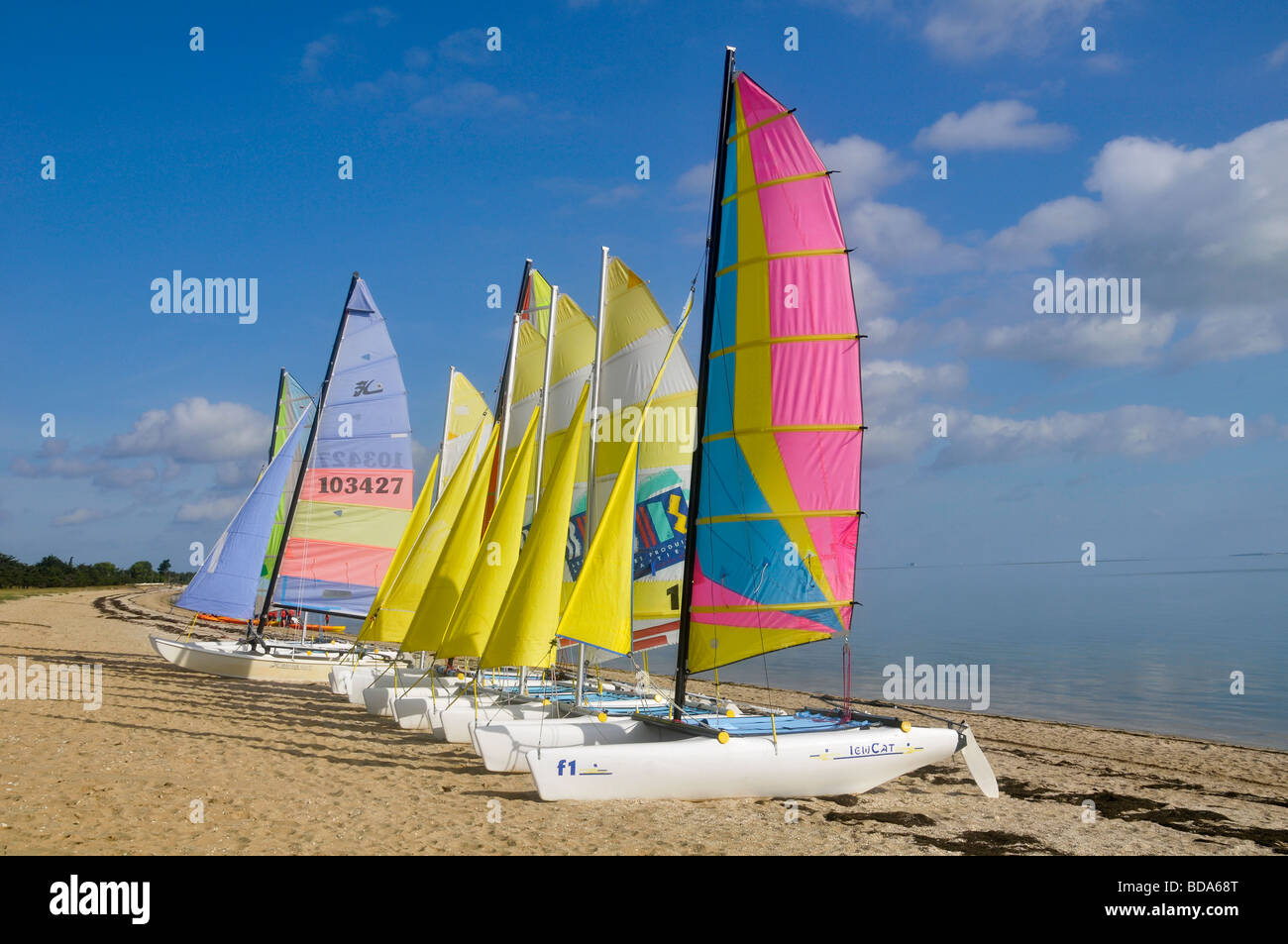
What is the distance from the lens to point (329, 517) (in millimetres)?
23828

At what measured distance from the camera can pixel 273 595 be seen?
23672mm

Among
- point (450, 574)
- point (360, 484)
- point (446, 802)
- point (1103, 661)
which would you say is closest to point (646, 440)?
point (450, 574)

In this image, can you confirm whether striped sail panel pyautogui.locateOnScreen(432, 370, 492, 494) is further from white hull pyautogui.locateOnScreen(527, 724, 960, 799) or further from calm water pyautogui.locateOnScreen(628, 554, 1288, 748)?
white hull pyautogui.locateOnScreen(527, 724, 960, 799)

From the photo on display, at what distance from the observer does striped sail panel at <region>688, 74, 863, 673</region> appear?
12.6 m

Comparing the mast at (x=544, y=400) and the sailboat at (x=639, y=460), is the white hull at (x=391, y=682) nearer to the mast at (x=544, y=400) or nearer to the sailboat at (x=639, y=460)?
the mast at (x=544, y=400)

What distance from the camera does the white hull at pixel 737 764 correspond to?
421 inches

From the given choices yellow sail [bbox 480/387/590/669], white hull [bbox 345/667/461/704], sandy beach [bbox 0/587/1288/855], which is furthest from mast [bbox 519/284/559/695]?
sandy beach [bbox 0/587/1288/855]

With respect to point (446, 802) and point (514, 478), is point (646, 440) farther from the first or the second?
point (446, 802)

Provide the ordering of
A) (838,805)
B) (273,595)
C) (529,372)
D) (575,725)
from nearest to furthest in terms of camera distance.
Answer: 1. (838,805)
2. (575,725)
3. (529,372)
4. (273,595)

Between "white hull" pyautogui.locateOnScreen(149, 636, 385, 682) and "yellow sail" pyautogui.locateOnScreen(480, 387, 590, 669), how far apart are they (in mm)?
12394

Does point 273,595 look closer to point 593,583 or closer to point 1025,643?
point 593,583
